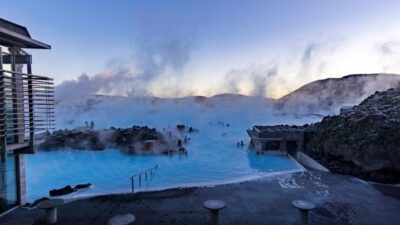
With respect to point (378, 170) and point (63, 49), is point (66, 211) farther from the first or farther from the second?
point (63, 49)

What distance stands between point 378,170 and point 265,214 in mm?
7098

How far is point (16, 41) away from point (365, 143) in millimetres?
12960

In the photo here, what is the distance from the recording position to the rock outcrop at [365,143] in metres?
10.7

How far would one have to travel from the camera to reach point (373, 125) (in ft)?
40.5

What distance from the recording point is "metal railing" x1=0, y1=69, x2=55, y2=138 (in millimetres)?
5793

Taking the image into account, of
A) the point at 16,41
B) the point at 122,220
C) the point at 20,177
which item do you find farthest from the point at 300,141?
the point at 16,41

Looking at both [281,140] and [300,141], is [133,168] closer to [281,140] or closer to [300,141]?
[281,140]

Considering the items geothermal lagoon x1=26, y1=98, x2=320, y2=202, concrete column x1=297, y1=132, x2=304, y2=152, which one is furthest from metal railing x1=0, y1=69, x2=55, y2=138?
concrete column x1=297, y1=132, x2=304, y2=152

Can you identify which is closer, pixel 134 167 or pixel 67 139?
pixel 134 167

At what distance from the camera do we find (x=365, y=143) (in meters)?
11.7

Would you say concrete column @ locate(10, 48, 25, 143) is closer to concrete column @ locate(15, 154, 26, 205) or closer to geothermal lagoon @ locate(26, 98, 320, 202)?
concrete column @ locate(15, 154, 26, 205)

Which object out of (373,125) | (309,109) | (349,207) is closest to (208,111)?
(309,109)

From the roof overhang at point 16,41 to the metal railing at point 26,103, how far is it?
0.67 meters

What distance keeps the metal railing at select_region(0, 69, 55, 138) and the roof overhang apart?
0.67 meters
